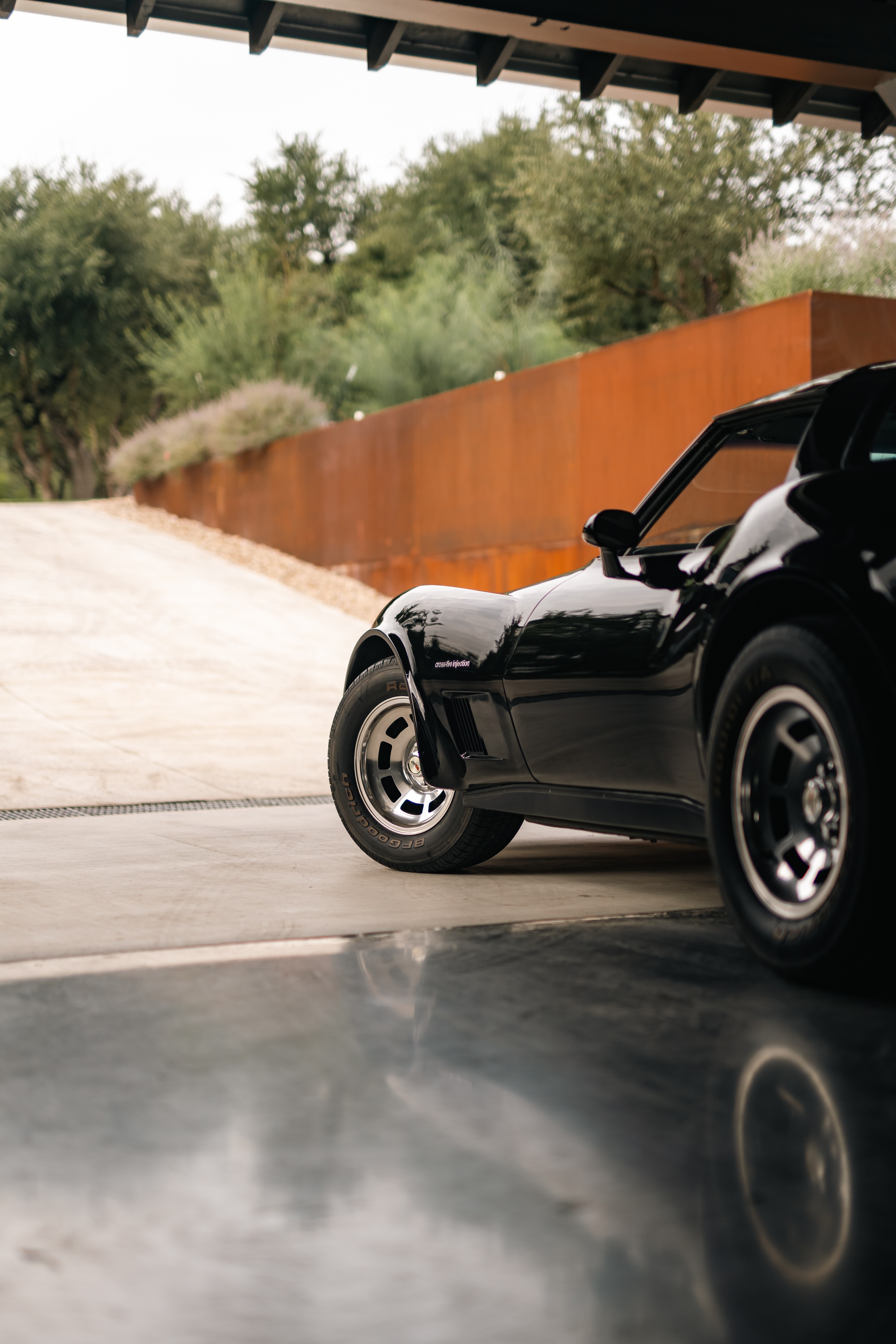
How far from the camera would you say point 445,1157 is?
2475 millimetres

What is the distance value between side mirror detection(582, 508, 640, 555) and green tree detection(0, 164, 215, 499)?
105ft

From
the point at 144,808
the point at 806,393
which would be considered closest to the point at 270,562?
the point at 144,808

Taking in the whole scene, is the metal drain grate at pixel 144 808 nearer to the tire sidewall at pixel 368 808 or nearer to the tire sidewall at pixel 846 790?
the tire sidewall at pixel 368 808

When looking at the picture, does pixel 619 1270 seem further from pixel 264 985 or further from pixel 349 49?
pixel 349 49

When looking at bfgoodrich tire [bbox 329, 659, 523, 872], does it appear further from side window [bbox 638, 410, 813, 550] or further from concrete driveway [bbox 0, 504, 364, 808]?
concrete driveway [bbox 0, 504, 364, 808]

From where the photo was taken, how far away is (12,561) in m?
18.4

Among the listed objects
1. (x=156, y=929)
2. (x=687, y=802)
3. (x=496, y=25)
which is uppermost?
(x=496, y=25)

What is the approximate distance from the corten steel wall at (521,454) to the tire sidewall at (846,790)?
22.4 ft

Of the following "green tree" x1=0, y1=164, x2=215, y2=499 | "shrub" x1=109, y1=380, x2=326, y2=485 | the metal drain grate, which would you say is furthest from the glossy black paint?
"green tree" x1=0, y1=164, x2=215, y2=499

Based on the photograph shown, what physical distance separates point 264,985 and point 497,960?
2.06 ft

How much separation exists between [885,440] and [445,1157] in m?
2.37

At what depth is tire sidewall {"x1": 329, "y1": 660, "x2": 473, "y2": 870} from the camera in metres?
5.45

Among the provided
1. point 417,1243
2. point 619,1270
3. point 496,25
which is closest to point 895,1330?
point 619,1270

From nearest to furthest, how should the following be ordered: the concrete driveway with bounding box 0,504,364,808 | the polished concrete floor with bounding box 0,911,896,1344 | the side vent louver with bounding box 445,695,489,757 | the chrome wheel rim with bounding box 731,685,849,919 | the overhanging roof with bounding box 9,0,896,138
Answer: the polished concrete floor with bounding box 0,911,896,1344 < the chrome wheel rim with bounding box 731,685,849,919 < the side vent louver with bounding box 445,695,489,757 < the overhanging roof with bounding box 9,0,896,138 < the concrete driveway with bounding box 0,504,364,808
